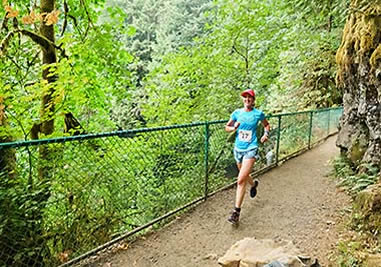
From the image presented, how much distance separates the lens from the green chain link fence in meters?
3.11

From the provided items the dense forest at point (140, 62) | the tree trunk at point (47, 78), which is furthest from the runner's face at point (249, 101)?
the tree trunk at point (47, 78)

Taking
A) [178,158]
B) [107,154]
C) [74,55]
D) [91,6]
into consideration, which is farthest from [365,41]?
[91,6]

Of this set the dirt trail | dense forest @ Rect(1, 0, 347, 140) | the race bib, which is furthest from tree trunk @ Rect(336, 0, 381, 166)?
the race bib

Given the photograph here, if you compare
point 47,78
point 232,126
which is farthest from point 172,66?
point 232,126

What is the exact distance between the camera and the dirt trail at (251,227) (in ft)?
12.4

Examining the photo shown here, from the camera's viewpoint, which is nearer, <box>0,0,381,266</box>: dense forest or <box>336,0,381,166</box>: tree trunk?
<box>0,0,381,266</box>: dense forest

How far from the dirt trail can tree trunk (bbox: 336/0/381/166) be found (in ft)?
3.31

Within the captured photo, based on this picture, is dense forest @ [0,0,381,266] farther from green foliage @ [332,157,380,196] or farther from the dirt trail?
the dirt trail

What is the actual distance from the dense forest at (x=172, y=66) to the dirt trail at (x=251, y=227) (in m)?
1.11

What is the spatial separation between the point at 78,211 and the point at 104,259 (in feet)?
2.13

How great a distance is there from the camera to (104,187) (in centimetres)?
390

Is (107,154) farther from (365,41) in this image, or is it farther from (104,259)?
(365,41)

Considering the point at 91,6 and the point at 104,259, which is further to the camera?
the point at 91,6

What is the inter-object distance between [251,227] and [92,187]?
2.24 m
